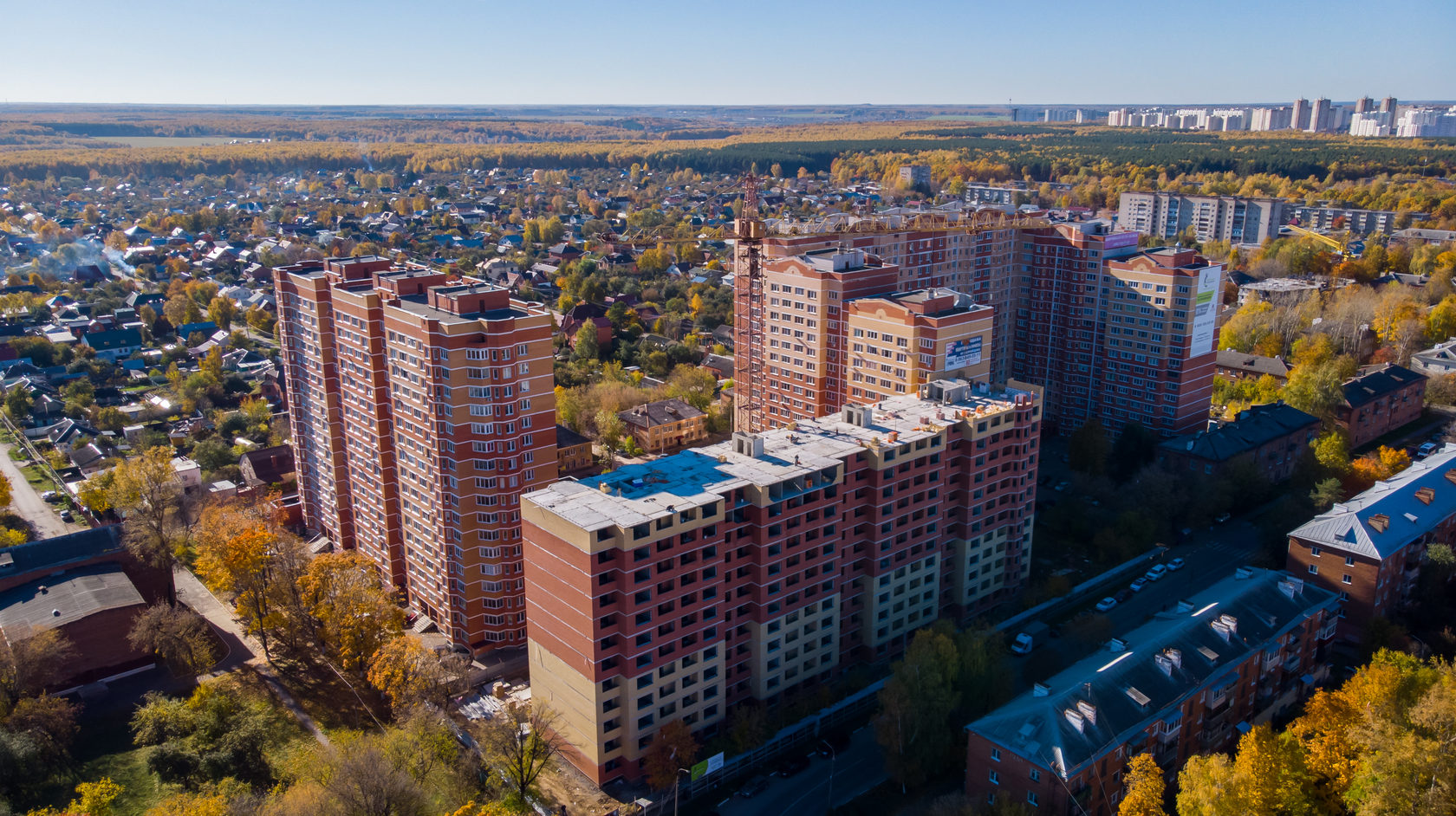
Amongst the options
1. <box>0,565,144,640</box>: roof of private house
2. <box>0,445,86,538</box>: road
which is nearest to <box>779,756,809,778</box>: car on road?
<box>0,565,144,640</box>: roof of private house

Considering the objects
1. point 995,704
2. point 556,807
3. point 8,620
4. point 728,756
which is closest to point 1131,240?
point 995,704

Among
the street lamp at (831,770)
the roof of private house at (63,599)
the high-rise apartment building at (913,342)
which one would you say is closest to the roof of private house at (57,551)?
the roof of private house at (63,599)

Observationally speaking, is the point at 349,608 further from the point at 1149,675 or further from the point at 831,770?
the point at 1149,675

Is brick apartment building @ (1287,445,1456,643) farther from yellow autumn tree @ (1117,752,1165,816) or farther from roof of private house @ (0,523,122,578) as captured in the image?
roof of private house @ (0,523,122,578)

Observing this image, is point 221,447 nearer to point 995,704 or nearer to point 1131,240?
point 995,704

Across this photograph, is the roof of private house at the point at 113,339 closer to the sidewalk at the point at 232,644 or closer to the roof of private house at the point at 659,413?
the sidewalk at the point at 232,644

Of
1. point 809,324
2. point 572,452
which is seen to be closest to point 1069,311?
point 809,324

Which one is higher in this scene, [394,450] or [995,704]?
[394,450]
